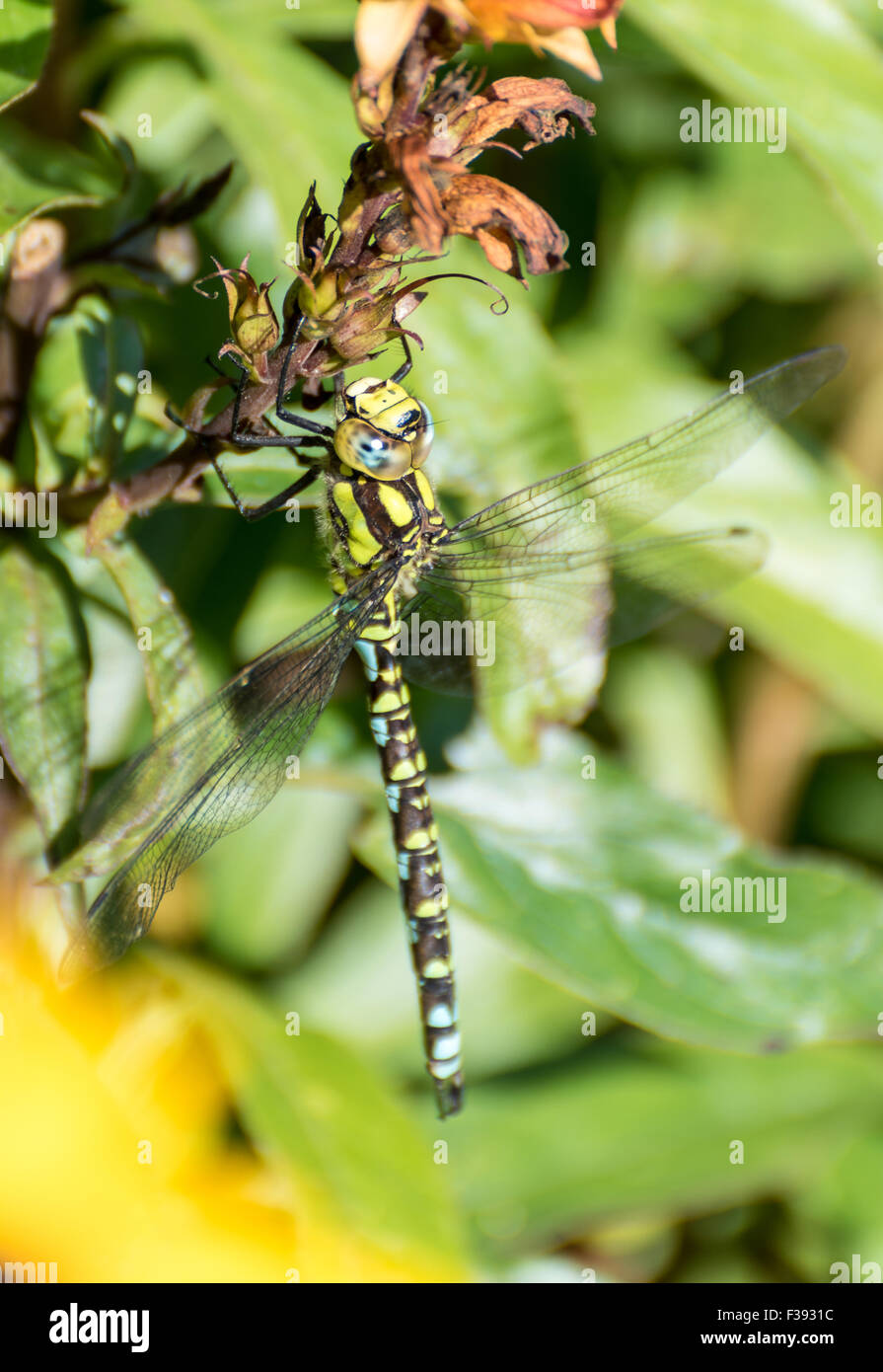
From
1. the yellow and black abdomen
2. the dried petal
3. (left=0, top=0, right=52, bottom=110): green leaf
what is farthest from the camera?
the yellow and black abdomen

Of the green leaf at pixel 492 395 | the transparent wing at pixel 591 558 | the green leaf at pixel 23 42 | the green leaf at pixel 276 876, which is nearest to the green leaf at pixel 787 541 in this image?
the transparent wing at pixel 591 558

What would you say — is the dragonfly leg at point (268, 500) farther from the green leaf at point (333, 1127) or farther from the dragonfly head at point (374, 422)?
the green leaf at point (333, 1127)

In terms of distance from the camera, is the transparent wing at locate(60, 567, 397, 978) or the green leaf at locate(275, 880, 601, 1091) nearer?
the transparent wing at locate(60, 567, 397, 978)

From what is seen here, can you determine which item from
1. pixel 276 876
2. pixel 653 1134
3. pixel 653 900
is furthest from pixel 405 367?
pixel 653 1134

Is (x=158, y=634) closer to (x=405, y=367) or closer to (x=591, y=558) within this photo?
(x=405, y=367)

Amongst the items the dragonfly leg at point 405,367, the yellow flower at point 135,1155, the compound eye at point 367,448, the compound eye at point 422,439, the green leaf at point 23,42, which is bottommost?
the yellow flower at point 135,1155

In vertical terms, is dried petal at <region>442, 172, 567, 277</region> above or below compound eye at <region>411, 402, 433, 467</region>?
below

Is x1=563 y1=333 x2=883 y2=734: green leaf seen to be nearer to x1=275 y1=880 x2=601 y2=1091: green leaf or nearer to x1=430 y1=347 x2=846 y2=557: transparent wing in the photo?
x1=430 y1=347 x2=846 y2=557: transparent wing

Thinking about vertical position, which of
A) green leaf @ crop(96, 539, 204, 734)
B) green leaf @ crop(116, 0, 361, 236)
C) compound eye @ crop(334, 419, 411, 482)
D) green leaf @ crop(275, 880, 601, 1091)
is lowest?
green leaf @ crop(275, 880, 601, 1091)

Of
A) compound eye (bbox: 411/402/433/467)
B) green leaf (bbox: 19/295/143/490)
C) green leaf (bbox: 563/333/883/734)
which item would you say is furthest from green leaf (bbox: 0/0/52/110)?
green leaf (bbox: 563/333/883/734)
